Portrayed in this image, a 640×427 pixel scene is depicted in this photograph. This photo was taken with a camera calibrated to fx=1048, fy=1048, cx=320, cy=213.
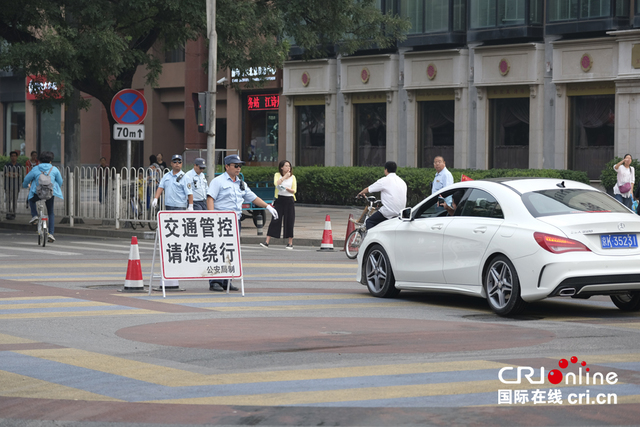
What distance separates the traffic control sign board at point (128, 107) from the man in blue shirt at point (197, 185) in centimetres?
551

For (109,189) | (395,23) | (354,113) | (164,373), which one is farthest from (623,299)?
(354,113)

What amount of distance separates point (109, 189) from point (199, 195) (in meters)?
7.57

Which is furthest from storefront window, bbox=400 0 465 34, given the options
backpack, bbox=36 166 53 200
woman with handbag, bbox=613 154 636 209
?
backpack, bbox=36 166 53 200

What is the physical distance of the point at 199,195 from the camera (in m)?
18.6

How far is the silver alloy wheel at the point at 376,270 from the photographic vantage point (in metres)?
12.8

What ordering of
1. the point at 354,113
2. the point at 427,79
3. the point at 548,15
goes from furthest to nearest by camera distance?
1. the point at 354,113
2. the point at 427,79
3. the point at 548,15

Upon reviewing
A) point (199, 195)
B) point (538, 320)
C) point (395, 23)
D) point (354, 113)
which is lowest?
point (538, 320)

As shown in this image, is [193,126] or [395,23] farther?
[193,126]

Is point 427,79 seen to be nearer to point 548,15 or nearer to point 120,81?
point 548,15

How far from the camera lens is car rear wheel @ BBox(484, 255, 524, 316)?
10.5m

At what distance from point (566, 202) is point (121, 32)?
1750 cm

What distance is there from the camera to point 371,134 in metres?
38.5

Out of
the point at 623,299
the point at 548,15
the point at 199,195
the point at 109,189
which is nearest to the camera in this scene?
the point at 623,299

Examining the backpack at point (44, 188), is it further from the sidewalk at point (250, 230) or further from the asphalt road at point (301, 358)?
the asphalt road at point (301, 358)
